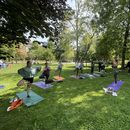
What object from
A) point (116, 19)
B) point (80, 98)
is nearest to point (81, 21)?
point (116, 19)

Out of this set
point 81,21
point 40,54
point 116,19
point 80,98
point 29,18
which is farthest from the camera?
point 40,54

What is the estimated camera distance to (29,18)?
578 cm

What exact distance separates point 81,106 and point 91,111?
786 millimetres

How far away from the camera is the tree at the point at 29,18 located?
18.2 ft

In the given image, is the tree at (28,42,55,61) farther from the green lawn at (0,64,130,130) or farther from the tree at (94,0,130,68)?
the green lawn at (0,64,130,130)

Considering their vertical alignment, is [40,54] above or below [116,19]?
below

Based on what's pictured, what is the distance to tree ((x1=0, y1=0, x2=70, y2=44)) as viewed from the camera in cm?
555

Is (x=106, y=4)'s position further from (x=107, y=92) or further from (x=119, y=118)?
(x=119, y=118)

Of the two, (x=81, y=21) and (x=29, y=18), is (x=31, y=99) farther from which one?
(x=81, y=21)

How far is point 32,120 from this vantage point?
7742mm

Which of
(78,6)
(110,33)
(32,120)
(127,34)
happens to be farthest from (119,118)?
(78,6)

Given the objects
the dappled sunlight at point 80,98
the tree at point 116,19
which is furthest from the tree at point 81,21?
the dappled sunlight at point 80,98

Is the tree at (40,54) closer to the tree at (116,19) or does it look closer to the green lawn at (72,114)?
the tree at (116,19)

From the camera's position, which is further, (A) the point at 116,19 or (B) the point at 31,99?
(A) the point at 116,19
